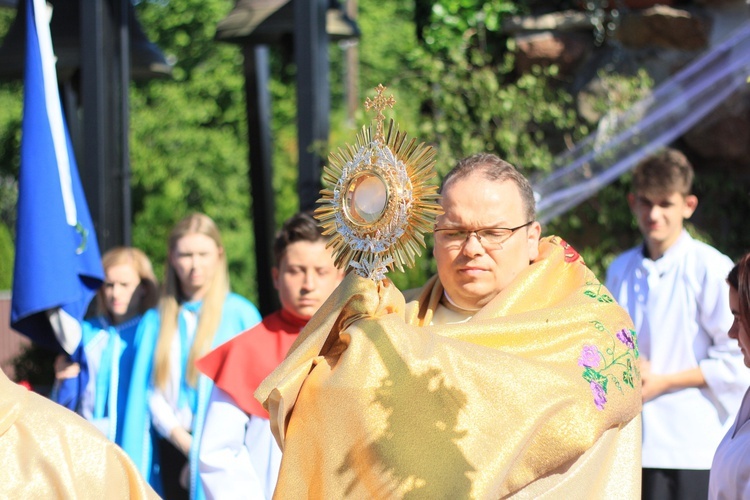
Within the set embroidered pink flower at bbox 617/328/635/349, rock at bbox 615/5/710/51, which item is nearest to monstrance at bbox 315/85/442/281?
embroidered pink flower at bbox 617/328/635/349

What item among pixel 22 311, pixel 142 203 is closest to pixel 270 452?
pixel 22 311

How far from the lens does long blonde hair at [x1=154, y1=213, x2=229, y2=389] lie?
194 inches

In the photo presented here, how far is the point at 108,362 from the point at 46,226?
0.78 metres

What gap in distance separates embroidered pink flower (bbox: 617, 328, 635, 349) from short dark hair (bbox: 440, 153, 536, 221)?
386 millimetres

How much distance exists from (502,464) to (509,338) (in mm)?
334

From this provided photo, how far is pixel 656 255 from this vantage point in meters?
4.65

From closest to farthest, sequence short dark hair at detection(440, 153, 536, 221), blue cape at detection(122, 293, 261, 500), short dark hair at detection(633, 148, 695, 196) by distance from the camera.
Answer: short dark hair at detection(440, 153, 536, 221), short dark hair at detection(633, 148, 695, 196), blue cape at detection(122, 293, 261, 500)

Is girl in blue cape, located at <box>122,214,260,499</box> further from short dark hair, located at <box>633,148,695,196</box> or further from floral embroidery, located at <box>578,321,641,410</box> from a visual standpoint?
floral embroidery, located at <box>578,321,641,410</box>

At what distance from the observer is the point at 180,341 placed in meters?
5.05

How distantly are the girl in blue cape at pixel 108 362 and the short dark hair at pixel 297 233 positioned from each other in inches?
59.8

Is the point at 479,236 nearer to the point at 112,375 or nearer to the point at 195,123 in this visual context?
the point at 112,375

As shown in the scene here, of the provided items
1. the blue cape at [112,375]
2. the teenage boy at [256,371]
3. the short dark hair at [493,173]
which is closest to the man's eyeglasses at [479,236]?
the short dark hair at [493,173]

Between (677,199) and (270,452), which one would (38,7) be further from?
(677,199)

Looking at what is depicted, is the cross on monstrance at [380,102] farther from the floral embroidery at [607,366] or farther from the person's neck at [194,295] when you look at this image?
the person's neck at [194,295]
